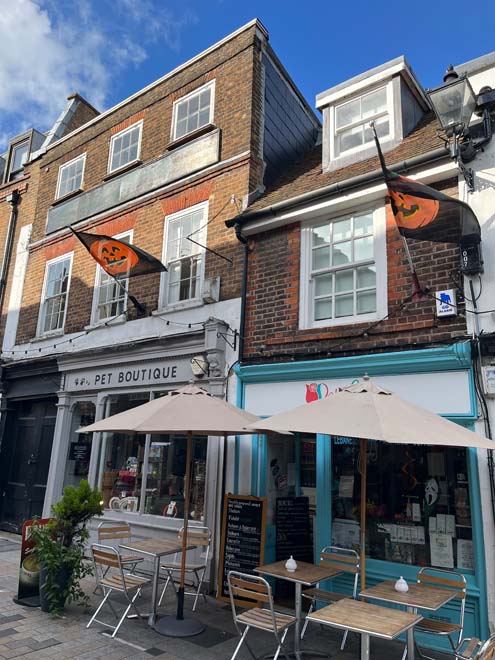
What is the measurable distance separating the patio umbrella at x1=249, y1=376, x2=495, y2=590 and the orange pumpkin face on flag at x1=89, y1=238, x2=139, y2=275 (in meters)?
4.68

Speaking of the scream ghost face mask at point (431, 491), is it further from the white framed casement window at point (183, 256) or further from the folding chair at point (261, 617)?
the white framed casement window at point (183, 256)

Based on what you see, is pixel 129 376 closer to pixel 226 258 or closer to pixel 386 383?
pixel 226 258

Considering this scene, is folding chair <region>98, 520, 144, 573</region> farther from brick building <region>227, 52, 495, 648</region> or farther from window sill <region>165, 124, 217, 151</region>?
window sill <region>165, 124, 217, 151</region>

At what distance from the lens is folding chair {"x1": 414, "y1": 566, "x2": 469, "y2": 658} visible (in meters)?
4.53

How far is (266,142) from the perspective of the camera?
30.5ft

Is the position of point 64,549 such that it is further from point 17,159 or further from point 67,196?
point 17,159

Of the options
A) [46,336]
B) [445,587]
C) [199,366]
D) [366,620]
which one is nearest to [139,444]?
[199,366]

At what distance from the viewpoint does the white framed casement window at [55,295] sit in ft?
37.4

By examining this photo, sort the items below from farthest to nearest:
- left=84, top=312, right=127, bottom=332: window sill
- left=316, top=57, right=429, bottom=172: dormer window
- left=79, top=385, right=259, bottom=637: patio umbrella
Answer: left=84, top=312, right=127, bottom=332: window sill, left=316, top=57, right=429, bottom=172: dormer window, left=79, top=385, right=259, bottom=637: patio umbrella

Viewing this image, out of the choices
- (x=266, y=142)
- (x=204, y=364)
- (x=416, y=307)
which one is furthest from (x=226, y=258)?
(x=416, y=307)

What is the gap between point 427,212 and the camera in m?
5.42

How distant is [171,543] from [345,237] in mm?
4833

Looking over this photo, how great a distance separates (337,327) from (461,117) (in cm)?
298

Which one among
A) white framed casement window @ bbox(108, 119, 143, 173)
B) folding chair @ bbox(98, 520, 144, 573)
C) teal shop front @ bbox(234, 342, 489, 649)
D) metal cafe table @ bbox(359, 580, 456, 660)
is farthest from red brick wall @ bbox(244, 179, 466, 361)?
white framed casement window @ bbox(108, 119, 143, 173)
